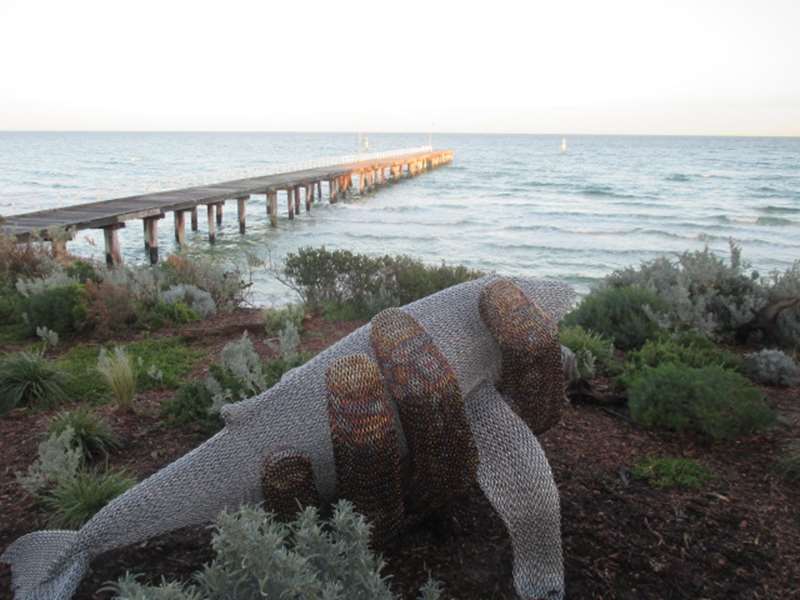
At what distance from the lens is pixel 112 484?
412cm

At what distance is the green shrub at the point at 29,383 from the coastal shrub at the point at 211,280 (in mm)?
3980

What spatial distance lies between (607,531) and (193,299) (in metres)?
7.64

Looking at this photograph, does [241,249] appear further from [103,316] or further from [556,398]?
[556,398]

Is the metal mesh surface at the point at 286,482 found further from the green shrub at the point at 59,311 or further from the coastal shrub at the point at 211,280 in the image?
the coastal shrub at the point at 211,280

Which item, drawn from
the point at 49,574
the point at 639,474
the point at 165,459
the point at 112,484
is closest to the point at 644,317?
the point at 639,474

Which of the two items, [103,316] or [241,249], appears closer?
[103,316]

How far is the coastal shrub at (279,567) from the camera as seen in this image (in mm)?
2320

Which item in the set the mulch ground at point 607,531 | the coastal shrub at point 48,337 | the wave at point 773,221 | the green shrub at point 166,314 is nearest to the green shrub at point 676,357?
the mulch ground at point 607,531

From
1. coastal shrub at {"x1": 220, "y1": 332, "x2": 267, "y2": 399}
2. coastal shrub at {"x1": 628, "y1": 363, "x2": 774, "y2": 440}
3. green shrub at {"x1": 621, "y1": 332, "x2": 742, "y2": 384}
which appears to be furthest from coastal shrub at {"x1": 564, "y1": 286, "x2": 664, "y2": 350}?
coastal shrub at {"x1": 220, "y1": 332, "x2": 267, "y2": 399}

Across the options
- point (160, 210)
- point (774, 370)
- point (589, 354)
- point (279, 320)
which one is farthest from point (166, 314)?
point (160, 210)

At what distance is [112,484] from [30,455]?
1.32 m

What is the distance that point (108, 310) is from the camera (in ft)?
28.7


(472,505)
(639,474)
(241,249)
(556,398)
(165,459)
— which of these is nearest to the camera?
(556,398)

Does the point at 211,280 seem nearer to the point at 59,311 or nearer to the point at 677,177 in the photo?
the point at 59,311
